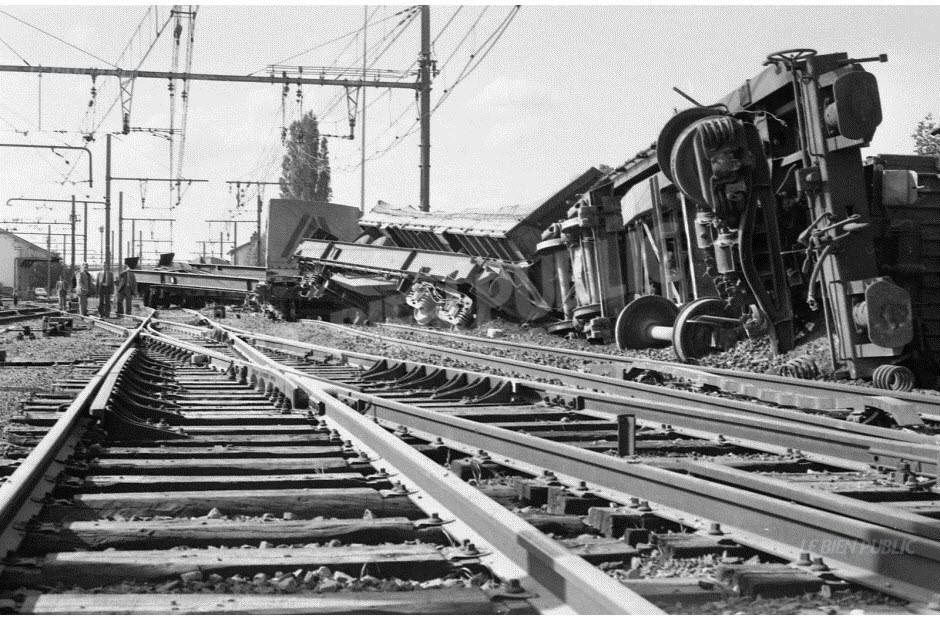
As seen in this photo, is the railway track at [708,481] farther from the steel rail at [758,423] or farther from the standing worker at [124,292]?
the standing worker at [124,292]

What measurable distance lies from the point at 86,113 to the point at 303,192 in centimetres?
3421

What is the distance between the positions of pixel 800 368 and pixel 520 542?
7465 mm

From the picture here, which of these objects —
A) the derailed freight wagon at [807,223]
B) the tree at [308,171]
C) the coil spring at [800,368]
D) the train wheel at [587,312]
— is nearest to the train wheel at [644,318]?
the derailed freight wagon at [807,223]

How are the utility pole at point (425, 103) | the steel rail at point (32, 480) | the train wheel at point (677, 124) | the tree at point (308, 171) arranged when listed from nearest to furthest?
the steel rail at point (32, 480) → the train wheel at point (677, 124) → the utility pole at point (425, 103) → the tree at point (308, 171)

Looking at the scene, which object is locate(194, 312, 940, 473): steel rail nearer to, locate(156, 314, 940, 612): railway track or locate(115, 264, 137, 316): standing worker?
locate(156, 314, 940, 612): railway track

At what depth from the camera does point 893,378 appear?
8.30 meters

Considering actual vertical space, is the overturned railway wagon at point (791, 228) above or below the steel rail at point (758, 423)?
above

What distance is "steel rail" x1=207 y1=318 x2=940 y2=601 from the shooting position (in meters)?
2.84

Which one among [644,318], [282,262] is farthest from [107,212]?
[644,318]

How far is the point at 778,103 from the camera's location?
10.3 meters

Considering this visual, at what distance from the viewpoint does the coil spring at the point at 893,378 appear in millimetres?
8227

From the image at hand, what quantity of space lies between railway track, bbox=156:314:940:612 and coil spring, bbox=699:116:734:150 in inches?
151

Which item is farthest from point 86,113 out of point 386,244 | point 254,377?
point 254,377

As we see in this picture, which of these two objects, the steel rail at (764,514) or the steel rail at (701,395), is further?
the steel rail at (701,395)
